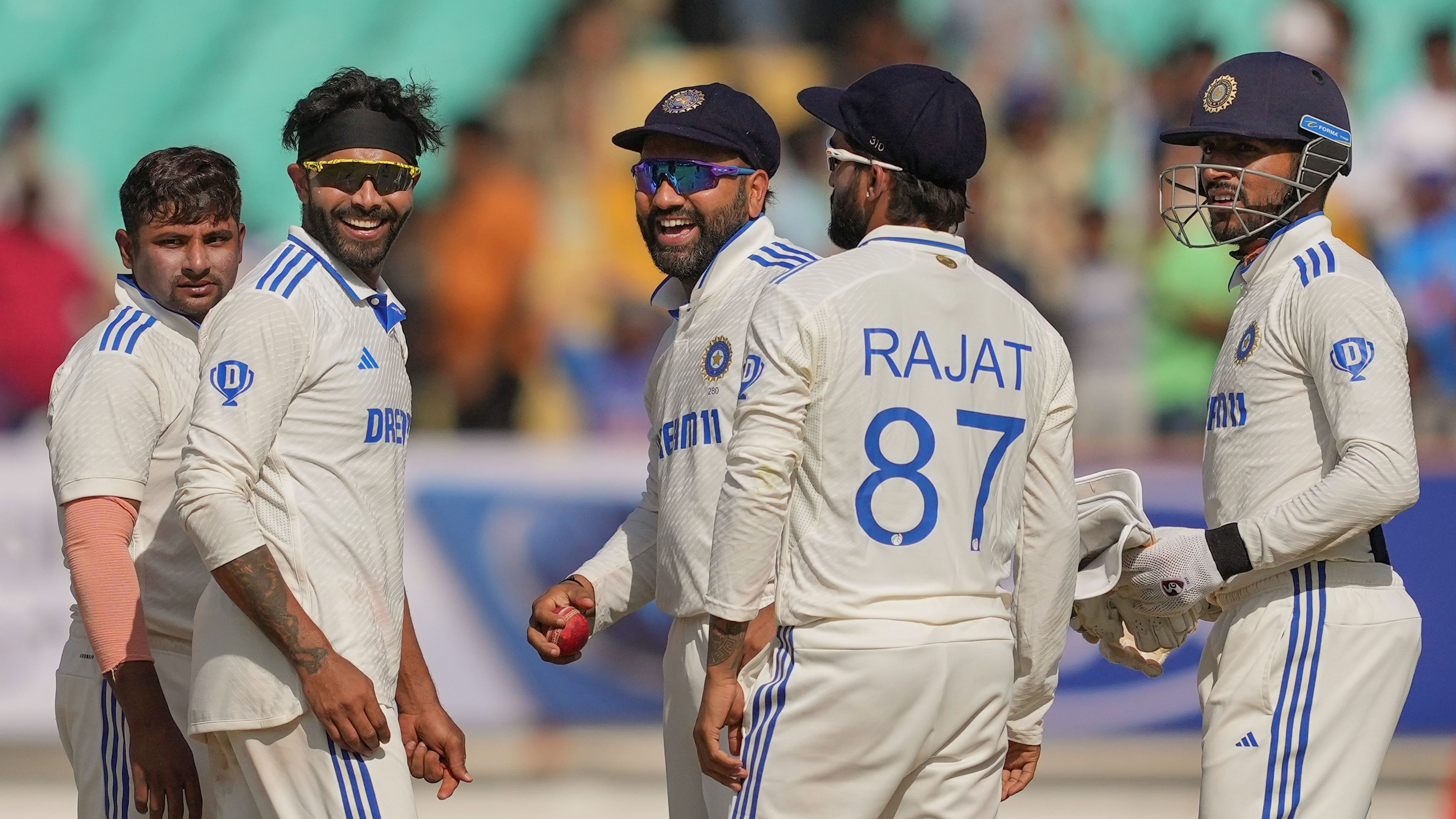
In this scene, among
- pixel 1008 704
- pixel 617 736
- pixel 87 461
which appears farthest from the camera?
pixel 617 736

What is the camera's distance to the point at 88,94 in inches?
298

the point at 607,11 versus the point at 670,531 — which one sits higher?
the point at 607,11

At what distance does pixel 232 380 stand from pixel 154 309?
2.29 ft

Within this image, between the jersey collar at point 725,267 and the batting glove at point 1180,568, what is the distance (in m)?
1.09

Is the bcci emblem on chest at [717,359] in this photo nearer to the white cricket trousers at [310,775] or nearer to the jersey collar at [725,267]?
the jersey collar at [725,267]

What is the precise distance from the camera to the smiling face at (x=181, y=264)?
11.9ft

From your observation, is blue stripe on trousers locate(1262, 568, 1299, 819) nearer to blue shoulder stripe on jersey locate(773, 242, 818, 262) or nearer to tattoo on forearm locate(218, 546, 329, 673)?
blue shoulder stripe on jersey locate(773, 242, 818, 262)

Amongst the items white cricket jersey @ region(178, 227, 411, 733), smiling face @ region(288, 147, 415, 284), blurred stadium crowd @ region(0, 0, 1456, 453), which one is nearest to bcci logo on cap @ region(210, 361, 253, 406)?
white cricket jersey @ region(178, 227, 411, 733)

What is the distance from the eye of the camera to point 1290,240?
3566mm

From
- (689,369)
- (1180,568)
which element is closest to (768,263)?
(689,369)

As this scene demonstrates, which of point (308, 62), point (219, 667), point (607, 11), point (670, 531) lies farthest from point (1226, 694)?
point (308, 62)

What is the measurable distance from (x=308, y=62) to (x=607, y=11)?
4.79 feet

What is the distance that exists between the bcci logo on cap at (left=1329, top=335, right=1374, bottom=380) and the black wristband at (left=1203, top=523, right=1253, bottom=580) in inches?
15.1

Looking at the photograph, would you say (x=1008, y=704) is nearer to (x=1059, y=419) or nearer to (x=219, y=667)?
(x=1059, y=419)
